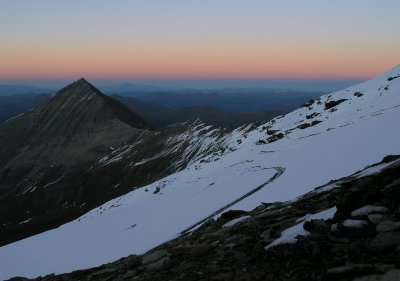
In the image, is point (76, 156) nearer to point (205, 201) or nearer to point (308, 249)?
point (205, 201)

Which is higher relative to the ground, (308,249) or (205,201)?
(308,249)

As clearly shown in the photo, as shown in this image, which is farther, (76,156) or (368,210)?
(76,156)

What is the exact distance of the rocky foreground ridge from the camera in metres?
6.18

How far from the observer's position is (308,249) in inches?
277

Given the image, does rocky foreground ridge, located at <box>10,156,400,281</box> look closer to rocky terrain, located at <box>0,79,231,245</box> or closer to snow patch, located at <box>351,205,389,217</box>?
snow patch, located at <box>351,205,389,217</box>

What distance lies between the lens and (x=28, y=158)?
16325 cm

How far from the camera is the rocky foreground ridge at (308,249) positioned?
6.18 m

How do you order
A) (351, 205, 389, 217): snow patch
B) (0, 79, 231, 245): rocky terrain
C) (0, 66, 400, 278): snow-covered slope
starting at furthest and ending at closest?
1. (0, 79, 231, 245): rocky terrain
2. (0, 66, 400, 278): snow-covered slope
3. (351, 205, 389, 217): snow patch

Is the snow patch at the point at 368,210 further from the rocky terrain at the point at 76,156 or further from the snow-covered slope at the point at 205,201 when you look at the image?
the rocky terrain at the point at 76,156

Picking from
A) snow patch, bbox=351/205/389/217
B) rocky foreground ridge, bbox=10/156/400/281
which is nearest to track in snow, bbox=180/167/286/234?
rocky foreground ridge, bbox=10/156/400/281

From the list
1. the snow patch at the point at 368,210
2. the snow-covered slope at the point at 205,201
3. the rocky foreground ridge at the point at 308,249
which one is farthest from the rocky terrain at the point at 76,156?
the snow patch at the point at 368,210

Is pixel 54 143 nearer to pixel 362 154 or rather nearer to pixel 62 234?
pixel 62 234

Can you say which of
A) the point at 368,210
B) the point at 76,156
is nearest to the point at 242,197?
the point at 368,210

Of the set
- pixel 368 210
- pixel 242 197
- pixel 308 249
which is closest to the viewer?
pixel 308 249
